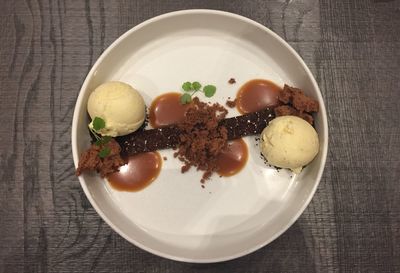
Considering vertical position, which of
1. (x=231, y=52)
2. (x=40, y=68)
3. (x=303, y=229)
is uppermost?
(x=231, y=52)

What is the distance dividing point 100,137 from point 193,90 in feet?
1.44

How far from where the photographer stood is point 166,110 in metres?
1.55

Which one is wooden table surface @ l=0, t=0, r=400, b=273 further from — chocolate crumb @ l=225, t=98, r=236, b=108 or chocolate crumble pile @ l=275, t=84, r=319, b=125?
chocolate crumb @ l=225, t=98, r=236, b=108

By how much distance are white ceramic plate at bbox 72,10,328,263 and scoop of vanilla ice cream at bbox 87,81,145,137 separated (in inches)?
2.6

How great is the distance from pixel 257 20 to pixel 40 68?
3.33ft

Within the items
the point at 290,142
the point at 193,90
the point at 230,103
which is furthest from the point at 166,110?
the point at 290,142

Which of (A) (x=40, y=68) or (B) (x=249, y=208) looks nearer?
(B) (x=249, y=208)

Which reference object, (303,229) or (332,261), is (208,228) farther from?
(332,261)

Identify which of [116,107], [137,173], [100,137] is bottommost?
[137,173]

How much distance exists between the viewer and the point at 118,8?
167cm

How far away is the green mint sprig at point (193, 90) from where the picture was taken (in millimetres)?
1531

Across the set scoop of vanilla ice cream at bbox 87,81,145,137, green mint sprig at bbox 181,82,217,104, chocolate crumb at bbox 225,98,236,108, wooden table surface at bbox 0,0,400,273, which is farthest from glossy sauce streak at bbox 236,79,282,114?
scoop of vanilla ice cream at bbox 87,81,145,137

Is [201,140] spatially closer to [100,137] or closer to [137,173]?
[137,173]

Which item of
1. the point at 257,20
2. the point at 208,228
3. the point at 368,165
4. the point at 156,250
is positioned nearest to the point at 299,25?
the point at 257,20
